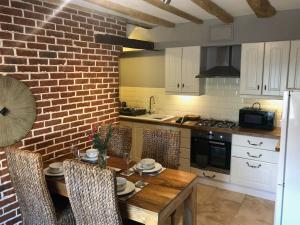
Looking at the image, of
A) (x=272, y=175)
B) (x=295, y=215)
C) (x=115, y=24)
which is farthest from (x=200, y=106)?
(x=295, y=215)

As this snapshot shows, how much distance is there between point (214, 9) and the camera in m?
2.77

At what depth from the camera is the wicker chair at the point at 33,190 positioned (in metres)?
1.87

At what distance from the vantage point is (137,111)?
4398mm

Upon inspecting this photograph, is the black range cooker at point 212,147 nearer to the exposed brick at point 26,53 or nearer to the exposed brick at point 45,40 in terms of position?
the exposed brick at point 45,40

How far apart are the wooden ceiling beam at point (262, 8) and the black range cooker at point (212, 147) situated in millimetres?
1454

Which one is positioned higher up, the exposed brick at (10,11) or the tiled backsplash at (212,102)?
the exposed brick at (10,11)

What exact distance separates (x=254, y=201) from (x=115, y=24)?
2.91 meters

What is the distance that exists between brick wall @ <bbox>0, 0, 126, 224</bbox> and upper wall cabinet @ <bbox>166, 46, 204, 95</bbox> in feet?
2.93

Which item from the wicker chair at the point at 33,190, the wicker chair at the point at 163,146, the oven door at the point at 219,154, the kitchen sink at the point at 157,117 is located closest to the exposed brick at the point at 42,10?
the wicker chair at the point at 33,190

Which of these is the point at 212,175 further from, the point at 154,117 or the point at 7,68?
the point at 7,68

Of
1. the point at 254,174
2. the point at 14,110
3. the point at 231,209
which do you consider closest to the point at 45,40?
the point at 14,110

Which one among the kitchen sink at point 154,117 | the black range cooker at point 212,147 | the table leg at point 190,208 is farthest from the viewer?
the kitchen sink at point 154,117

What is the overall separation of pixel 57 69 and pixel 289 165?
236cm

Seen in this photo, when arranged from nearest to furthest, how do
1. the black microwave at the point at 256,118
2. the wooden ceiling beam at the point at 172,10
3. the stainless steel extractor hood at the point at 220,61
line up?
the wooden ceiling beam at the point at 172,10, the black microwave at the point at 256,118, the stainless steel extractor hood at the point at 220,61
